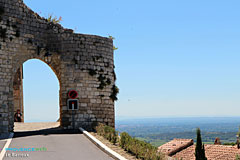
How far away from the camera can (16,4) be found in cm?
1722

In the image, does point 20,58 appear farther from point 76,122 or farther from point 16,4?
point 76,122

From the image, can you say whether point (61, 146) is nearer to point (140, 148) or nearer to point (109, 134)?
point (109, 134)

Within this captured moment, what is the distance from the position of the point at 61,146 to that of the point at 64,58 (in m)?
7.43

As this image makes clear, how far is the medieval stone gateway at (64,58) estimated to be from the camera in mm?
16734

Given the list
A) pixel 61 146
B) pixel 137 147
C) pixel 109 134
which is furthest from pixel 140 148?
pixel 109 134

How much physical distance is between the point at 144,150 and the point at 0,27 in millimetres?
10316

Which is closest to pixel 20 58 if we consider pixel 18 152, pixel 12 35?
pixel 12 35

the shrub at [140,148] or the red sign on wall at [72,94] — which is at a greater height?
the red sign on wall at [72,94]

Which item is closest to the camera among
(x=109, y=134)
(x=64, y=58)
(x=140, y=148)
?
(x=140, y=148)

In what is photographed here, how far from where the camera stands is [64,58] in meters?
18.9

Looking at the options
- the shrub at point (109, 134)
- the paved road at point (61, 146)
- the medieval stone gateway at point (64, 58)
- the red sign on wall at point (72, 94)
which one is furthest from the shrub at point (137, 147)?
the medieval stone gateway at point (64, 58)

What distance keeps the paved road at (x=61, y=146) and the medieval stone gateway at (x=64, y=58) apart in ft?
9.19

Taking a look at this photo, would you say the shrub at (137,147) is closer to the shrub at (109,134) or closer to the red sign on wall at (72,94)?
the shrub at (109,134)

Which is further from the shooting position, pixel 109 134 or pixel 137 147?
pixel 109 134
